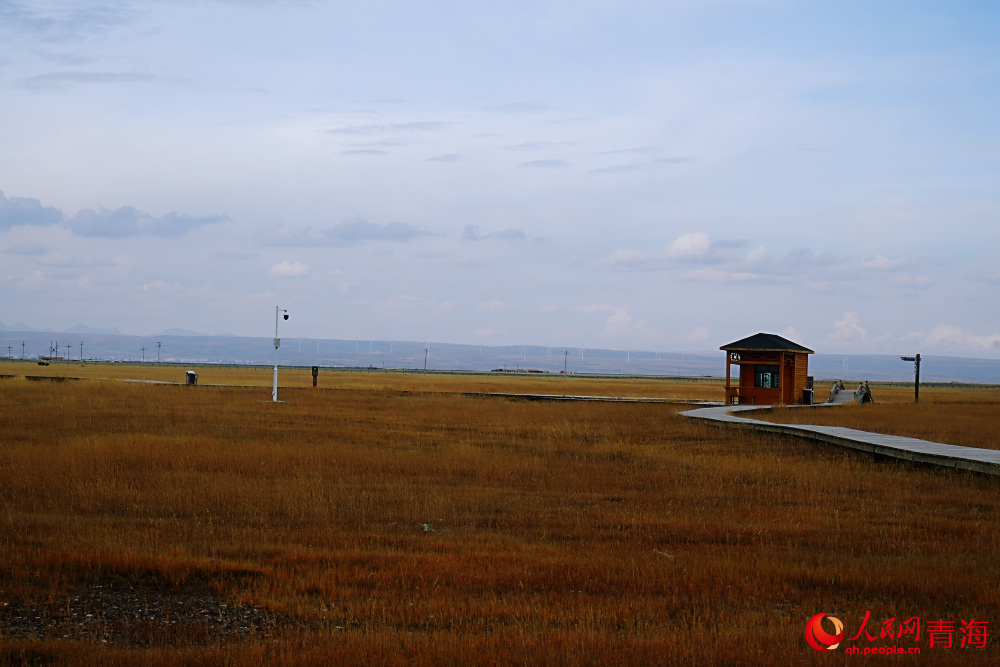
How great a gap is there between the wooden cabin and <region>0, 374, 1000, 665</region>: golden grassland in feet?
67.6

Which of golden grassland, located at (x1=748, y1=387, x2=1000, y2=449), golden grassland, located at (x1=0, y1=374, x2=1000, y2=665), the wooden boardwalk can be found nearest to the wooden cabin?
golden grassland, located at (x1=748, y1=387, x2=1000, y2=449)

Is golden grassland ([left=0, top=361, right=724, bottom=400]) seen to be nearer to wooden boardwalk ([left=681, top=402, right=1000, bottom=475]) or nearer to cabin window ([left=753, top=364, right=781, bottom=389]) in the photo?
cabin window ([left=753, top=364, right=781, bottom=389])

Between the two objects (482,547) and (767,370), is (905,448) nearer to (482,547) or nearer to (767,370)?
(482,547)

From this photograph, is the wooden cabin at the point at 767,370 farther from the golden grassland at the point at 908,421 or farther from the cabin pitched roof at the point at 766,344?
the golden grassland at the point at 908,421

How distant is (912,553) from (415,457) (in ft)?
35.4

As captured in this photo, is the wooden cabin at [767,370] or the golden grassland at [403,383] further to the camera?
the golden grassland at [403,383]

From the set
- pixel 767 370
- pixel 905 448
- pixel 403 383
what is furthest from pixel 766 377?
pixel 403 383

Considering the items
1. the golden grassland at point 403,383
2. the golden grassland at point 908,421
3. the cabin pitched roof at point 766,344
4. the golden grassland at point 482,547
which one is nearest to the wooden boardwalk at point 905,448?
the golden grassland at point 482,547

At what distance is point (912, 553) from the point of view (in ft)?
33.7

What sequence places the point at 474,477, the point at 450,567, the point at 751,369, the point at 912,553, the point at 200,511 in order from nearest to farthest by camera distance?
the point at 450,567 < the point at 912,553 < the point at 200,511 < the point at 474,477 < the point at 751,369

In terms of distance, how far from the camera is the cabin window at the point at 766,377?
42375mm

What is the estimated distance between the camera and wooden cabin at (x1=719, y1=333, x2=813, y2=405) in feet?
137

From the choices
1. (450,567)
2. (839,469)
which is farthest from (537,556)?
(839,469)

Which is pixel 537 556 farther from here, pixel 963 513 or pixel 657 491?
pixel 963 513
